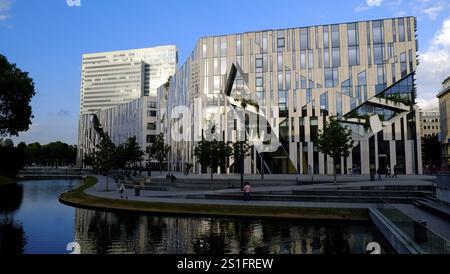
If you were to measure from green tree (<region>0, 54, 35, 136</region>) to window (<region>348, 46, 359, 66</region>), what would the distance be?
5158 cm

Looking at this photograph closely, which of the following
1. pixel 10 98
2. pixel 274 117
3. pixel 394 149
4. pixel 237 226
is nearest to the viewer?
pixel 237 226

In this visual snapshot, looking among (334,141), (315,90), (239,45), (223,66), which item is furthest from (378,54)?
(334,141)

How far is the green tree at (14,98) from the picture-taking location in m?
50.6

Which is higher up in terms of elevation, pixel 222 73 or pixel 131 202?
pixel 222 73

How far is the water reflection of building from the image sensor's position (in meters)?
14.5

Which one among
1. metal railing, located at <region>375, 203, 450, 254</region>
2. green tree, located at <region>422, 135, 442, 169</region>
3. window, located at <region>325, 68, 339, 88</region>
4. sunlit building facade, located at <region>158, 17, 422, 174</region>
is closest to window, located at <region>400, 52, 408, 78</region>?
sunlit building facade, located at <region>158, 17, 422, 174</region>

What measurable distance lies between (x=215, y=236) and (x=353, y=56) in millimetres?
51808

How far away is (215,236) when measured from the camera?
17.0 m

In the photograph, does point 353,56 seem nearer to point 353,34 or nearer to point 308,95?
point 353,34

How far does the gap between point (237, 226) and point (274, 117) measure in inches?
1748
